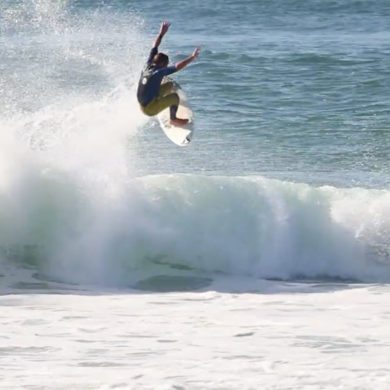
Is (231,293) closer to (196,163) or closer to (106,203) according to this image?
(106,203)

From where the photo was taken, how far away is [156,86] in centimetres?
1295

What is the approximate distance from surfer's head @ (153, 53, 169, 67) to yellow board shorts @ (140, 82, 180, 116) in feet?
1.35

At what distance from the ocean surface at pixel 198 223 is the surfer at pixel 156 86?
1.81 metres

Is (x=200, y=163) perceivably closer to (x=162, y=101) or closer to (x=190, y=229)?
(x=190, y=229)

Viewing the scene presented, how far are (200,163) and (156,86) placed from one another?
4474 mm

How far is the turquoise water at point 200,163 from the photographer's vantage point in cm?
1412

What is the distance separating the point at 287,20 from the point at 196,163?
1327cm

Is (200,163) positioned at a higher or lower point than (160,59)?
lower

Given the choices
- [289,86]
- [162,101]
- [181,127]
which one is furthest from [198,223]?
[289,86]

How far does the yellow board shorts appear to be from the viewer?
518 inches

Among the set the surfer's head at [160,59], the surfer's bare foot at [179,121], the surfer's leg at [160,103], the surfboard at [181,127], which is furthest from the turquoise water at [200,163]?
the surfer's head at [160,59]

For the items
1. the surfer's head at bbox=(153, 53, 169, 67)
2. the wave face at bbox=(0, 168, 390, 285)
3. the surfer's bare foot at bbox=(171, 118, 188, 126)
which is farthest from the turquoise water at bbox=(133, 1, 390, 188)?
the surfer's head at bbox=(153, 53, 169, 67)

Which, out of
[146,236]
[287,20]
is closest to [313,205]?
[146,236]

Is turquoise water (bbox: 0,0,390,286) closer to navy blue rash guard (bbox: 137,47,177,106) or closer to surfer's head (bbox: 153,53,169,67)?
navy blue rash guard (bbox: 137,47,177,106)
